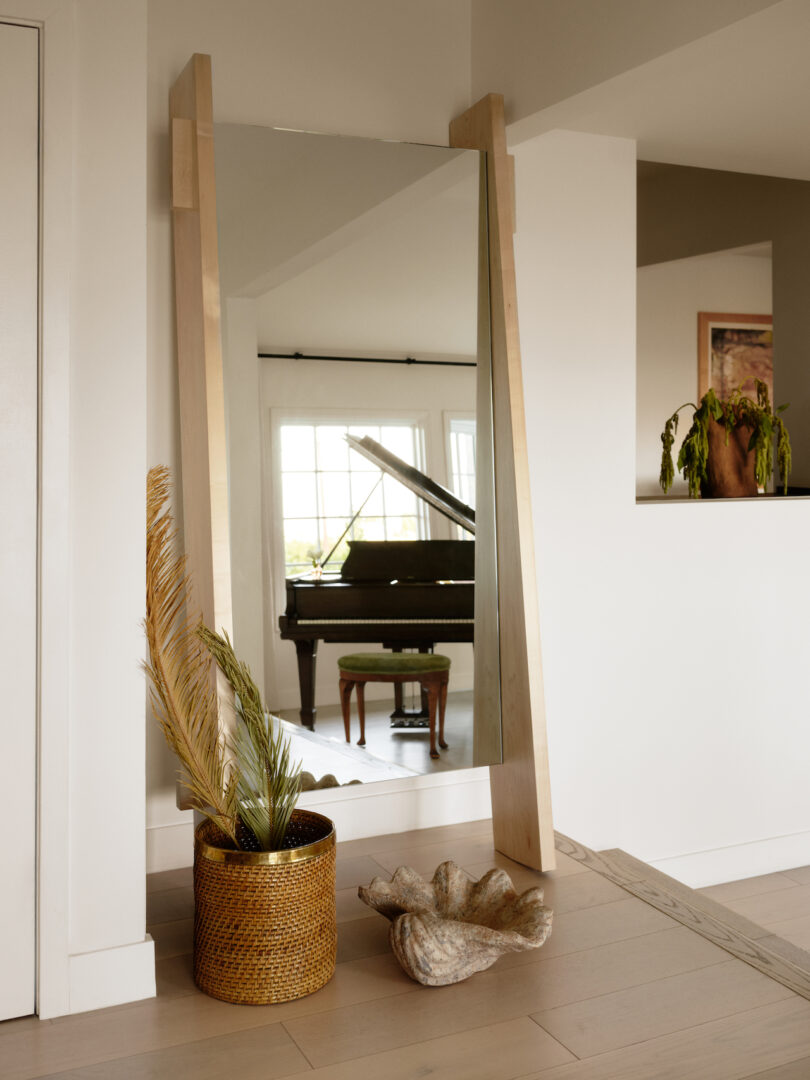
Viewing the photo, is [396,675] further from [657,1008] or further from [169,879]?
[657,1008]

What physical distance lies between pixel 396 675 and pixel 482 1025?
3.88 ft

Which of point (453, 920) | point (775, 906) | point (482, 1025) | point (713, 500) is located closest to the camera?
point (482, 1025)

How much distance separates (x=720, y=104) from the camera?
10.1 feet

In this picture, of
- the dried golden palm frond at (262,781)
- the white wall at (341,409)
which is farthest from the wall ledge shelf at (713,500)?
the dried golden palm frond at (262,781)

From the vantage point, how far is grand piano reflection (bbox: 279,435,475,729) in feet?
10.1

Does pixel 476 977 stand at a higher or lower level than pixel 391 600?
lower

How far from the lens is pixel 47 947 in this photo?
6.80 feet

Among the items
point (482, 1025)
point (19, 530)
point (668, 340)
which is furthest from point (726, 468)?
point (668, 340)

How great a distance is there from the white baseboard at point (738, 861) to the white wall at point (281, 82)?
101 cm

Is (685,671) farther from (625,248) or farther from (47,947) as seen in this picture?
(47,947)

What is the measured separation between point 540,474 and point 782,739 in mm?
1394

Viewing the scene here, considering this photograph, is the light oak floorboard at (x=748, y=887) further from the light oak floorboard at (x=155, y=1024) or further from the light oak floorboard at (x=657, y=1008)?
the light oak floorboard at (x=155, y=1024)

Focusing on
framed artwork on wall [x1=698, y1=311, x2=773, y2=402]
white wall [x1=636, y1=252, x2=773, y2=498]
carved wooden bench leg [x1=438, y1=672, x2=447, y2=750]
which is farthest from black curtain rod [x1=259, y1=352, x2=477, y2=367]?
framed artwork on wall [x1=698, y1=311, x2=773, y2=402]

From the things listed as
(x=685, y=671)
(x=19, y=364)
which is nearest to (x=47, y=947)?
(x=19, y=364)
